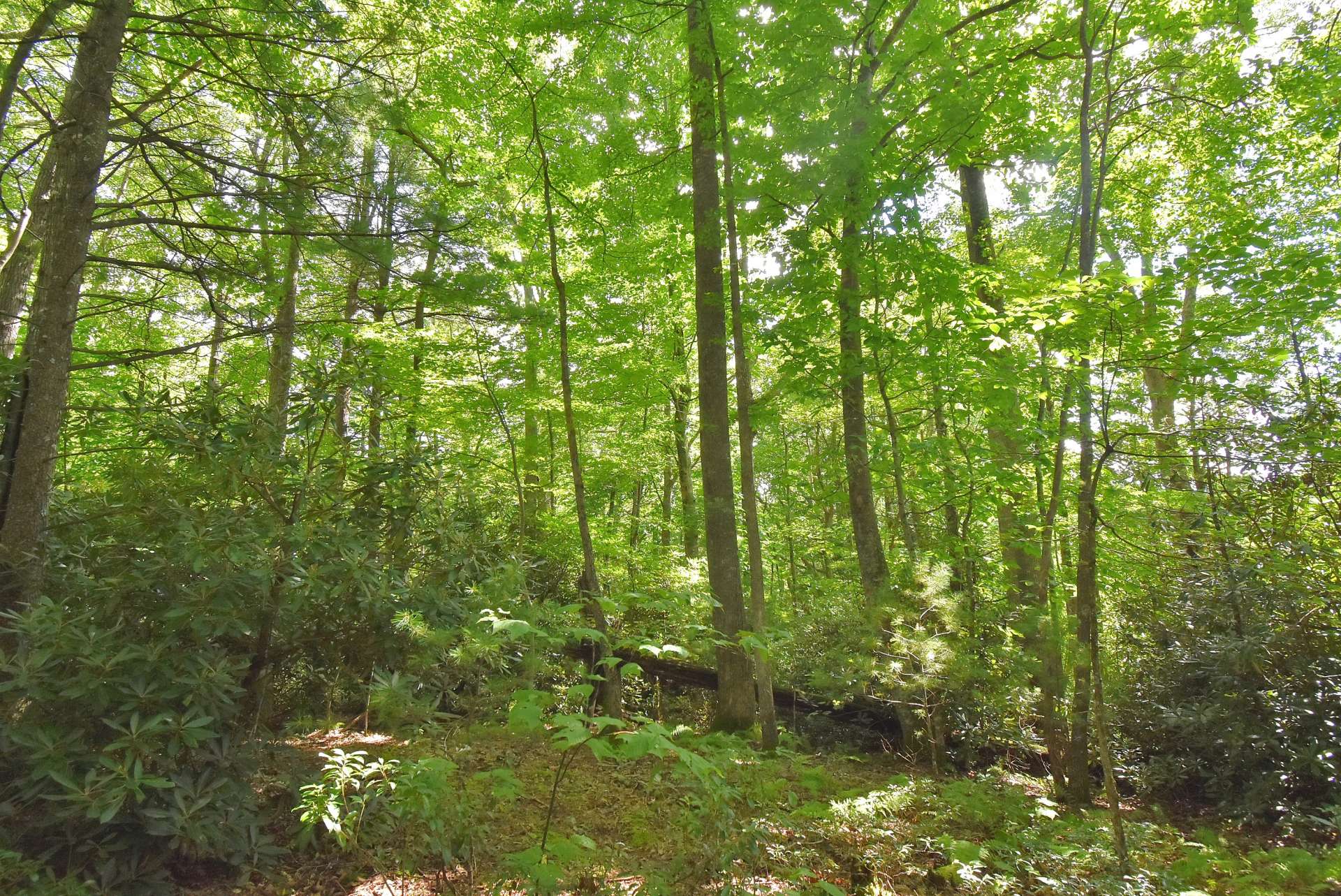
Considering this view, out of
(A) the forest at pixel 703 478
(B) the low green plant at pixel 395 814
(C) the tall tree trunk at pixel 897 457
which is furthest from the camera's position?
(C) the tall tree trunk at pixel 897 457

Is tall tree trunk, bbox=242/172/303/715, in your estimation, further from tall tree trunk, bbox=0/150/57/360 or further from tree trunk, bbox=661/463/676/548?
tree trunk, bbox=661/463/676/548

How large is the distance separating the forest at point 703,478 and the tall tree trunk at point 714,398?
54mm

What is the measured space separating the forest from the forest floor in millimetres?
41

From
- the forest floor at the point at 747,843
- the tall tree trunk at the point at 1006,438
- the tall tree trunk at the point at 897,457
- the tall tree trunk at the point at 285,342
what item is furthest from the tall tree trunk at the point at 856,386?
the tall tree trunk at the point at 285,342

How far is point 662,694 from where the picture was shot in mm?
9062

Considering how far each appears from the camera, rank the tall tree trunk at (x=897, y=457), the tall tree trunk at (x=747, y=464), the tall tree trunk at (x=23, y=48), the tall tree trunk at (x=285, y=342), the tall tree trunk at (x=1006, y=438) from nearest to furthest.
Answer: the tall tree trunk at (x=285, y=342)
the tall tree trunk at (x=23, y=48)
the tall tree trunk at (x=747, y=464)
the tall tree trunk at (x=1006, y=438)
the tall tree trunk at (x=897, y=457)

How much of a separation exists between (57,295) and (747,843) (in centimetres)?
528

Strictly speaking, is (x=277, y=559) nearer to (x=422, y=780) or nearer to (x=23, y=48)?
(x=422, y=780)

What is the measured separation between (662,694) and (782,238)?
6.52m

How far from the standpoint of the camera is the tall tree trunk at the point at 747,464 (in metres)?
5.58

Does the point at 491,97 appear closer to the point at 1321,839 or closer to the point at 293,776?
the point at 293,776

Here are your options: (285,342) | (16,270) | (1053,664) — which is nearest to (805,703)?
(1053,664)

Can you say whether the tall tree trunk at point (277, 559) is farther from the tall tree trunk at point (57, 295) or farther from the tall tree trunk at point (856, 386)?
the tall tree trunk at point (856, 386)

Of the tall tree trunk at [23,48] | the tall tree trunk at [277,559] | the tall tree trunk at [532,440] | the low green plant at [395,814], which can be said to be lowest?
the low green plant at [395,814]
